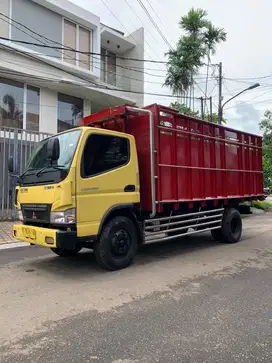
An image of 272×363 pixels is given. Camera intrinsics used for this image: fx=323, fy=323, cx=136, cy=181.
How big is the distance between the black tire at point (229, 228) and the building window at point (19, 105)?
1000 cm

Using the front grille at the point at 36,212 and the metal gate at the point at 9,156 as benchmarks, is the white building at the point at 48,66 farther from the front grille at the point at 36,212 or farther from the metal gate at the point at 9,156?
the front grille at the point at 36,212

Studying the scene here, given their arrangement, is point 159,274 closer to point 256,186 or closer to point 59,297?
point 59,297

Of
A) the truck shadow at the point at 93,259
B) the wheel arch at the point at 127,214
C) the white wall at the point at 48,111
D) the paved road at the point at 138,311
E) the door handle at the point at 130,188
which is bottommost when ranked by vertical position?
the paved road at the point at 138,311

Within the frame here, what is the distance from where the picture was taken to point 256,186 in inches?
399

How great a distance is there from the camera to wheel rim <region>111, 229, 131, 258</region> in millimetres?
5770

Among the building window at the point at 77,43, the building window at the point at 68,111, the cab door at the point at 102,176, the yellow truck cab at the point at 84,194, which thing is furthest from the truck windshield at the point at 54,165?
the building window at the point at 77,43

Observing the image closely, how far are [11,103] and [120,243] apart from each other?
1103cm

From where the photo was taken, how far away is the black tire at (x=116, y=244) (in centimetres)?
561

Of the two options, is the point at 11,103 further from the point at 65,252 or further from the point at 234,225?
the point at 234,225

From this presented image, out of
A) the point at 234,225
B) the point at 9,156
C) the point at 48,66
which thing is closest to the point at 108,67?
the point at 48,66

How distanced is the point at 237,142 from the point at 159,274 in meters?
5.00

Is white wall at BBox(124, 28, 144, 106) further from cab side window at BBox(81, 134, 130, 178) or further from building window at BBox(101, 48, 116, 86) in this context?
cab side window at BBox(81, 134, 130, 178)

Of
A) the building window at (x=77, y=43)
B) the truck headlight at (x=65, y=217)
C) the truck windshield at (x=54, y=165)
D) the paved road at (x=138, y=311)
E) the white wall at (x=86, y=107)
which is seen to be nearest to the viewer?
the paved road at (x=138, y=311)

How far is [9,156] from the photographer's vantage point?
11.5 meters
